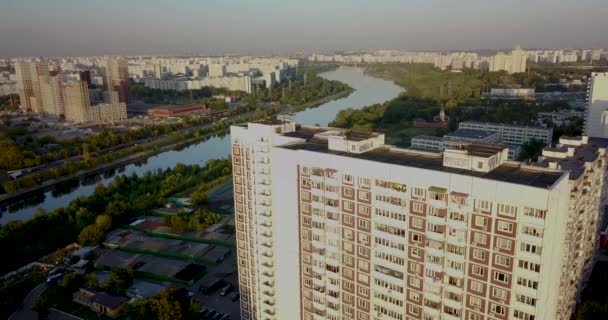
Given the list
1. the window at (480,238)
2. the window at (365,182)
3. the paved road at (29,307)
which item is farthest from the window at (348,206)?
the paved road at (29,307)

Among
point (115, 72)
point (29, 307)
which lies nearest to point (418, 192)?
point (29, 307)

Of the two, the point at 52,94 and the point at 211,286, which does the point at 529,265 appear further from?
the point at 52,94

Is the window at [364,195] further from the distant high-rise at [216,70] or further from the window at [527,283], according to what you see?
the distant high-rise at [216,70]

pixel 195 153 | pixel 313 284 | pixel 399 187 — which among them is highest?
pixel 399 187

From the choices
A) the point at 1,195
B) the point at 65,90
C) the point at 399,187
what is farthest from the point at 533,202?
the point at 65,90

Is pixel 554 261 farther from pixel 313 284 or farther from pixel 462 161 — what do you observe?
pixel 313 284

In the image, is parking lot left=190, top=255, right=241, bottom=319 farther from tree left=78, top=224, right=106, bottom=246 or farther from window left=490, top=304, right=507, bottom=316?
window left=490, top=304, right=507, bottom=316
